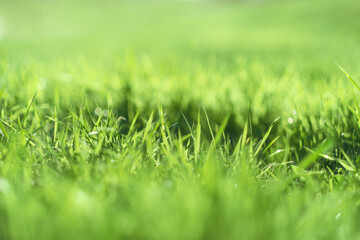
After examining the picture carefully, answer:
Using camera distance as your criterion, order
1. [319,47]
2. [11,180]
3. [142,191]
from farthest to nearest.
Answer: [319,47] → [11,180] → [142,191]

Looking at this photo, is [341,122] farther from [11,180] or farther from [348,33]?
[348,33]

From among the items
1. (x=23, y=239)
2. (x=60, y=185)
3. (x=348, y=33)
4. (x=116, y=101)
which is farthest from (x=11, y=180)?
(x=348, y=33)

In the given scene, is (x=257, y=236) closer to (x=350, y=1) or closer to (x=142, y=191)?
(x=142, y=191)

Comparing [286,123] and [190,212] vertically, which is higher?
[190,212]

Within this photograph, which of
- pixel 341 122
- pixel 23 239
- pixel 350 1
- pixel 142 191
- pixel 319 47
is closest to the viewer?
pixel 23 239

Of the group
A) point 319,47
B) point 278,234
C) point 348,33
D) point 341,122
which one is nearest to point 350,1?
point 348,33

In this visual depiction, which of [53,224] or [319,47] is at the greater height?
[53,224]

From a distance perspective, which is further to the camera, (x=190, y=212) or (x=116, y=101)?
(x=116, y=101)

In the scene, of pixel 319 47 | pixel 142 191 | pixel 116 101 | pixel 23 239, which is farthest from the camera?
pixel 319 47

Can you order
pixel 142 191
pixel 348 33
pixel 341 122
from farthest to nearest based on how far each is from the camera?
pixel 348 33 → pixel 341 122 → pixel 142 191
